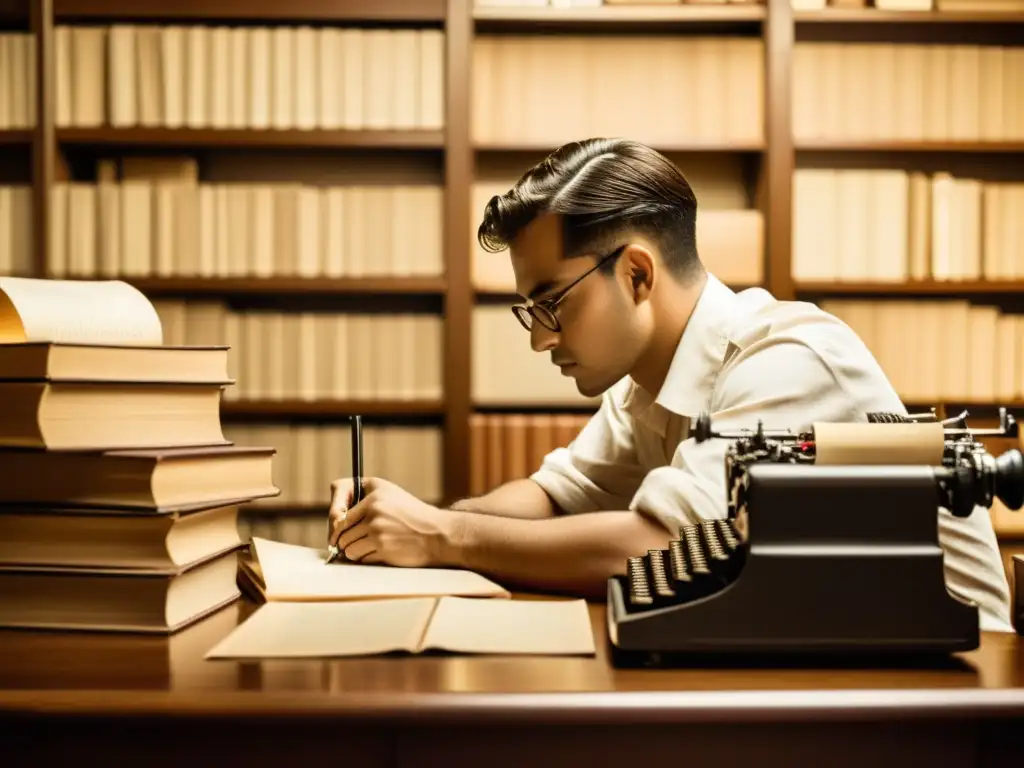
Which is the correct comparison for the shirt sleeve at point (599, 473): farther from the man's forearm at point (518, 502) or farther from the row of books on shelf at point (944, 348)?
the row of books on shelf at point (944, 348)

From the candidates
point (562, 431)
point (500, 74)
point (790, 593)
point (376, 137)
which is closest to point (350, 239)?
point (376, 137)

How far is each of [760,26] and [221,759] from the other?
2611mm

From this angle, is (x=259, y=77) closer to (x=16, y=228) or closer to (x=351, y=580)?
(x=16, y=228)

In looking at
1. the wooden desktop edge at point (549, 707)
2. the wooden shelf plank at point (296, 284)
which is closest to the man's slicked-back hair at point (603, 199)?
the wooden desktop edge at point (549, 707)

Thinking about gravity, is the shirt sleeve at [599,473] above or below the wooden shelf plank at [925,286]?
below

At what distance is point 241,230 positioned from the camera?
2650 millimetres

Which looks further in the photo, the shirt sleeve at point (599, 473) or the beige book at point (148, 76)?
the beige book at point (148, 76)

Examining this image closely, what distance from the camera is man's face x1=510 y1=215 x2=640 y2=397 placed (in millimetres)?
1416

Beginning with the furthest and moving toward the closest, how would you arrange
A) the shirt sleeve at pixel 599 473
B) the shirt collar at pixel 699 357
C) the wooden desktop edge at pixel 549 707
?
1. the shirt sleeve at pixel 599 473
2. the shirt collar at pixel 699 357
3. the wooden desktop edge at pixel 549 707

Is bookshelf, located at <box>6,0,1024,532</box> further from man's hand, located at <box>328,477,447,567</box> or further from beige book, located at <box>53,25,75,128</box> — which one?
man's hand, located at <box>328,477,447,567</box>

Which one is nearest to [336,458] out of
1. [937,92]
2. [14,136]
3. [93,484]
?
[14,136]

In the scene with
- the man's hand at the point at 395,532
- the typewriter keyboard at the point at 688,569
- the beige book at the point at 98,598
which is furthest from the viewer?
the man's hand at the point at 395,532

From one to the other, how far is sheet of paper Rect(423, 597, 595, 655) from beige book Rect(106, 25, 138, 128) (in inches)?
84.9

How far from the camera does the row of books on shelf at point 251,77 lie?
2627 mm
